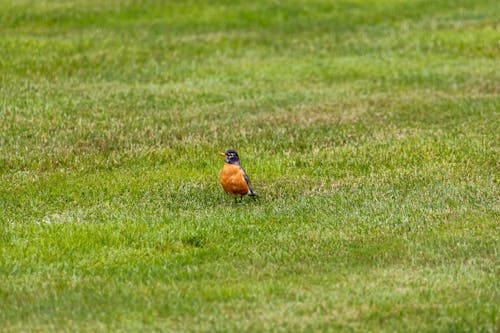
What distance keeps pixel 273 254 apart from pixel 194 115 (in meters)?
9.88

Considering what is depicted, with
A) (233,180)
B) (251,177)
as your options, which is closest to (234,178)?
(233,180)

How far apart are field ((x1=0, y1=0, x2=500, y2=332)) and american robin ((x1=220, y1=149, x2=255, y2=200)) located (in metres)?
0.28

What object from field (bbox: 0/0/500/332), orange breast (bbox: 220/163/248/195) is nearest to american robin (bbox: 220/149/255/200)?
orange breast (bbox: 220/163/248/195)

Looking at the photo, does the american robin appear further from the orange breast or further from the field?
the field

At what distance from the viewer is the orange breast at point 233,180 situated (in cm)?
1358

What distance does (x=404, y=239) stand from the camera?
1202cm

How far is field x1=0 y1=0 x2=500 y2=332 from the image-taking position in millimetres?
9977

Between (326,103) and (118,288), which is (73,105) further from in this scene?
(118,288)

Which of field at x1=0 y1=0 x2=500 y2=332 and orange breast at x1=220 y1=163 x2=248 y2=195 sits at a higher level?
orange breast at x1=220 y1=163 x2=248 y2=195

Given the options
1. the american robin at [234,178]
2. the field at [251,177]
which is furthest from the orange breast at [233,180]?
the field at [251,177]

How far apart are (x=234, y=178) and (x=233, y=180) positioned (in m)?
0.03

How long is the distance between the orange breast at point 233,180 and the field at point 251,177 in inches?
11.2

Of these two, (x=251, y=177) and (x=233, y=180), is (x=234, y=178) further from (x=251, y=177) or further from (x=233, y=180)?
(x=251, y=177)

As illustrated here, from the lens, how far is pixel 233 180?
1358cm
